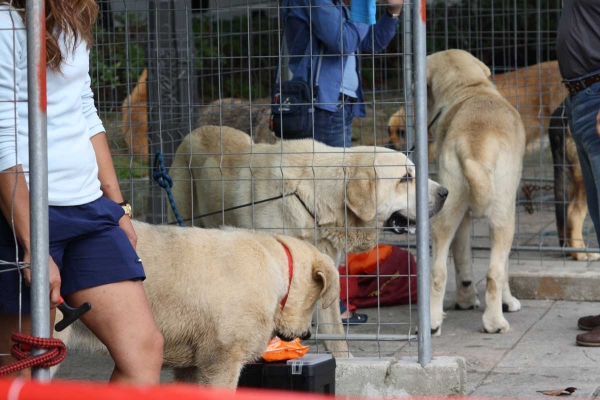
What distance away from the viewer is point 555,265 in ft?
25.1

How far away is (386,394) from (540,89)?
175 inches

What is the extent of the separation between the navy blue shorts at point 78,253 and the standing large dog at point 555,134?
5.19 metres

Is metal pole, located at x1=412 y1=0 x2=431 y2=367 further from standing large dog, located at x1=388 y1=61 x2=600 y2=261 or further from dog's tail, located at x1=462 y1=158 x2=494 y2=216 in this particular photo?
standing large dog, located at x1=388 y1=61 x2=600 y2=261

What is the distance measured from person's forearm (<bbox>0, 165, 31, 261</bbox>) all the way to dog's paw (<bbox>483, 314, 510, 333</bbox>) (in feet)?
12.5

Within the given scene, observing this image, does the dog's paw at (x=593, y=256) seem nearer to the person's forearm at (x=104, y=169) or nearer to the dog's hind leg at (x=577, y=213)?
the dog's hind leg at (x=577, y=213)

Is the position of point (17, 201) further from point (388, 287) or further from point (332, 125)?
point (388, 287)

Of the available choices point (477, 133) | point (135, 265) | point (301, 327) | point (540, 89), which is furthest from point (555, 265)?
point (135, 265)

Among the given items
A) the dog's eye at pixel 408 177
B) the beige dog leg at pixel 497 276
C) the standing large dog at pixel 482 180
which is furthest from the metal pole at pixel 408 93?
the beige dog leg at pixel 497 276

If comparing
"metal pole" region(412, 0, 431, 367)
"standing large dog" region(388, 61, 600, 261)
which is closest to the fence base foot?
"metal pole" region(412, 0, 431, 367)

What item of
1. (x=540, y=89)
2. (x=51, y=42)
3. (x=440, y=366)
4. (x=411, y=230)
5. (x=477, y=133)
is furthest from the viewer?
(x=540, y=89)

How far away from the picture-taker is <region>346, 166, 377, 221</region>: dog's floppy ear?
5176 mm

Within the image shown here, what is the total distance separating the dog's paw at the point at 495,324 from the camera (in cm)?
587

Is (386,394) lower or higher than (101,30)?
lower

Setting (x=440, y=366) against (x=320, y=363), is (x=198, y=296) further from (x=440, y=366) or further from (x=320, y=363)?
(x=440, y=366)
